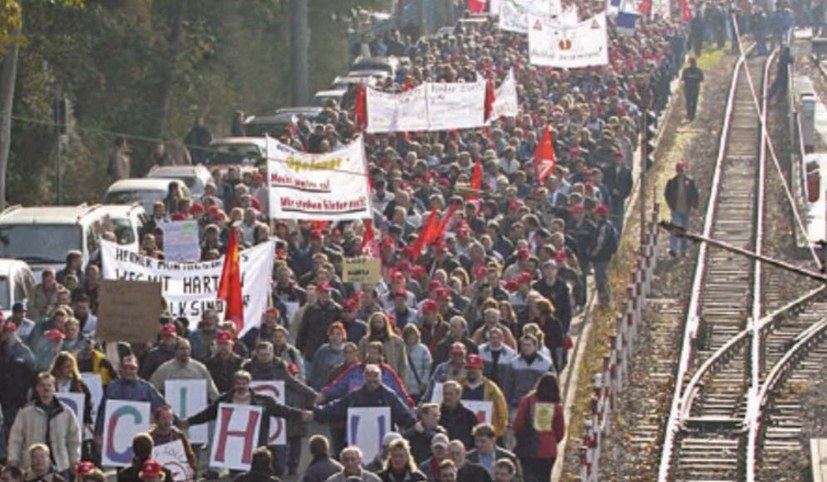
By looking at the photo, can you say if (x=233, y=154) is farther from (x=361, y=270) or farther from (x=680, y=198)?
(x=361, y=270)

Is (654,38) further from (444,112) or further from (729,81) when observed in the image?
A: (444,112)

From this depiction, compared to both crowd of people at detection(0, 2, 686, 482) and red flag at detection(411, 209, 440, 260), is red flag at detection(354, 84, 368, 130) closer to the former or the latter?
crowd of people at detection(0, 2, 686, 482)

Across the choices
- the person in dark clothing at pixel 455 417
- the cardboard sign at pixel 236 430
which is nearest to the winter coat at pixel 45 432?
the cardboard sign at pixel 236 430

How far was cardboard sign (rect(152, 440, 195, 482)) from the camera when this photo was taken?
2197 centimetres

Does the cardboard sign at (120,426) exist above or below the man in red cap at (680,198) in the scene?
below

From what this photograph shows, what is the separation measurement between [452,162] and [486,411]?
16.7 meters

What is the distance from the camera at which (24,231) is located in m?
33.8

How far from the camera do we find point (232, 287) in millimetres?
26656

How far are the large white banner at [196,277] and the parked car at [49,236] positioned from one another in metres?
5.94

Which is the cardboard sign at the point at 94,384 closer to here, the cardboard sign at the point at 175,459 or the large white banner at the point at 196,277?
the large white banner at the point at 196,277

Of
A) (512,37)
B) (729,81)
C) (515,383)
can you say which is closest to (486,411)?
(515,383)

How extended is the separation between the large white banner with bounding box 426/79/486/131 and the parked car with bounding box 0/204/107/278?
8419 mm

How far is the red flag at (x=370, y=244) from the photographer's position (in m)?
30.5

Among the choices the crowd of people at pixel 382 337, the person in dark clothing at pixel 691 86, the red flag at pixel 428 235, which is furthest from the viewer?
the person in dark clothing at pixel 691 86
